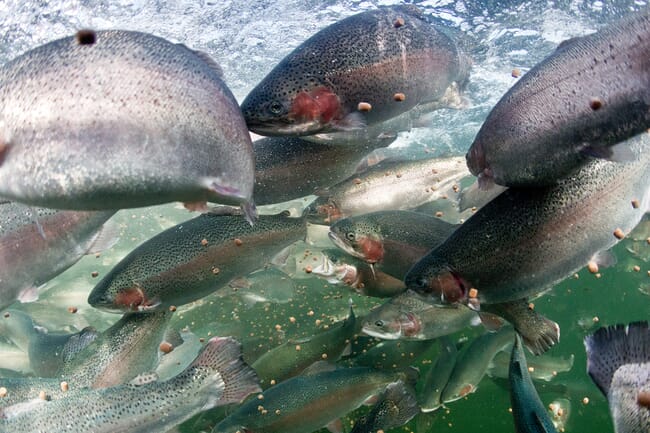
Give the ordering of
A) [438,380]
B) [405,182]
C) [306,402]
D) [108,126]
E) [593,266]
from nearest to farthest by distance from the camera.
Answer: [108,126] → [593,266] → [306,402] → [405,182] → [438,380]

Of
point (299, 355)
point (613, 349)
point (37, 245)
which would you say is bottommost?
point (299, 355)

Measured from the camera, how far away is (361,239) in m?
3.90

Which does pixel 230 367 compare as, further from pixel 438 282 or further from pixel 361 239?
pixel 438 282

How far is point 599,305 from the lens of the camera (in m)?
19.0

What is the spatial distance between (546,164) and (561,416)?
7076 millimetres

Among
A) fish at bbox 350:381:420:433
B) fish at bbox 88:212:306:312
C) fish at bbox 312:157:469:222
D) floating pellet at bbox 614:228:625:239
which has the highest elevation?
floating pellet at bbox 614:228:625:239

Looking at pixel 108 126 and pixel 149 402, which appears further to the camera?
pixel 149 402

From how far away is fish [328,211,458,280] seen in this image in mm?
3689

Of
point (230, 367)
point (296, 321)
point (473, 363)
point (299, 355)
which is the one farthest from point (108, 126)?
point (296, 321)

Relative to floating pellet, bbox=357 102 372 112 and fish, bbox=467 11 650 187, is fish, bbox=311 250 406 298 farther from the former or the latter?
fish, bbox=467 11 650 187

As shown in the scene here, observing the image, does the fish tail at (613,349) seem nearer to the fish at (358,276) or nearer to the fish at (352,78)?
the fish at (352,78)

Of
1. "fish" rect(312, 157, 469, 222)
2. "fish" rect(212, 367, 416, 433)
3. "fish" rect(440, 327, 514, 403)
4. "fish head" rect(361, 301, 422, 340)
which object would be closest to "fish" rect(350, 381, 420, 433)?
"fish" rect(212, 367, 416, 433)

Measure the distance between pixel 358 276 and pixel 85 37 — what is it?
10.7 feet

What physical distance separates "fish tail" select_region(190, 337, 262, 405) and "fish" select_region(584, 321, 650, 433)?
2.41m
